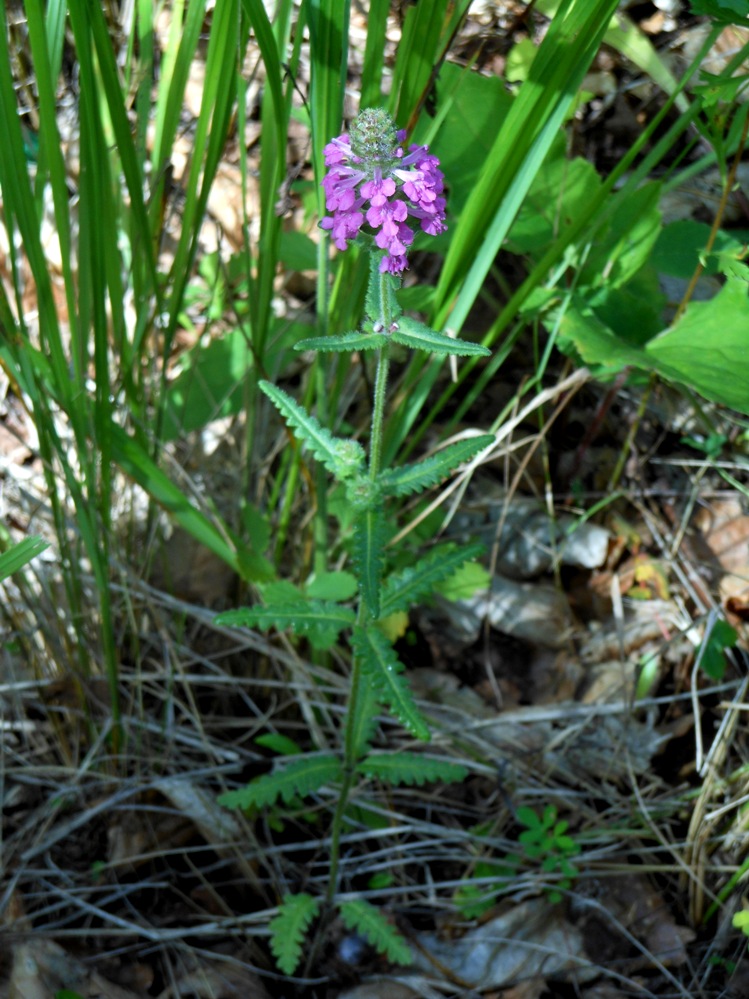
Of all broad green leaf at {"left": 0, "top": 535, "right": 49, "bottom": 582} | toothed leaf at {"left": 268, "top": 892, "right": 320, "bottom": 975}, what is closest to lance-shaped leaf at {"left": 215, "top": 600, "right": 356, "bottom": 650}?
broad green leaf at {"left": 0, "top": 535, "right": 49, "bottom": 582}

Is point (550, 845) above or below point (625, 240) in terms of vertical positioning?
below

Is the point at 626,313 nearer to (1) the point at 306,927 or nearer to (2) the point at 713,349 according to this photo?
(2) the point at 713,349

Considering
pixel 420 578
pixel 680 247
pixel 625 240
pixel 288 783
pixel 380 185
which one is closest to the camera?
pixel 380 185

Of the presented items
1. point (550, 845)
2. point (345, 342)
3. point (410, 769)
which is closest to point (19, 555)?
point (345, 342)

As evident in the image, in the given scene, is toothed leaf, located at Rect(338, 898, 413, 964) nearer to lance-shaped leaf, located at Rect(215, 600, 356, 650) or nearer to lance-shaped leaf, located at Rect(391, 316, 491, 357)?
lance-shaped leaf, located at Rect(215, 600, 356, 650)

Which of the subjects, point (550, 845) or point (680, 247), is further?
point (680, 247)

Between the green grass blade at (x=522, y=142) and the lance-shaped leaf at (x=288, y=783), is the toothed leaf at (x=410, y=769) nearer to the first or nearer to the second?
the lance-shaped leaf at (x=288, y=783)
